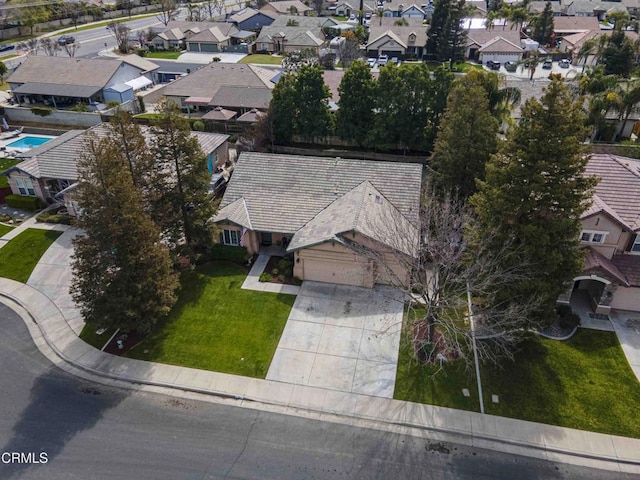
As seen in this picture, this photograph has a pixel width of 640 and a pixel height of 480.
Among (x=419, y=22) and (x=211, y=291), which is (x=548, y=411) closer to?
(x=211, y=291)

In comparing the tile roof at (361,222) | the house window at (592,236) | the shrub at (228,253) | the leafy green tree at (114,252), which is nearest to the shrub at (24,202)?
the shrub at (228,253)

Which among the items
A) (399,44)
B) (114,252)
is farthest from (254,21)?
(114,252)

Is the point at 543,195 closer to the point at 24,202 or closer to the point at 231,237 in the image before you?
the point at 231,237

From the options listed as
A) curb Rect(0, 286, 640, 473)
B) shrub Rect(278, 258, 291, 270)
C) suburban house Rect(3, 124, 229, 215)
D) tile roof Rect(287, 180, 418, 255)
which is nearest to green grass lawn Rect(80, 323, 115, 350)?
curb Rect(0, 286, 640, 473)

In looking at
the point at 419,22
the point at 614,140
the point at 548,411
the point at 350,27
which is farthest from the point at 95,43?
the point at 548,411

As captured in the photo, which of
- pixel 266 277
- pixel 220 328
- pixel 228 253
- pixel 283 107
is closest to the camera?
pixel 220 328

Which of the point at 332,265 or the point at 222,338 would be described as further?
the point at 332,265

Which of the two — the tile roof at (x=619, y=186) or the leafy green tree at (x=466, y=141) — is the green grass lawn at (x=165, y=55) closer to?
the leafy green tree at (x=466, y=141)
